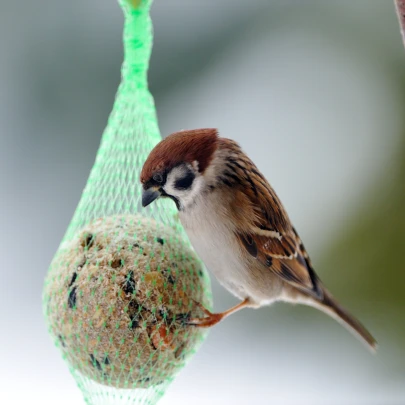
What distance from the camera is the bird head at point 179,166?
188cm

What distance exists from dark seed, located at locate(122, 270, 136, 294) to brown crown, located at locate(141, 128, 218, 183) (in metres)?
0.25

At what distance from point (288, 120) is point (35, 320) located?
6.11 feet

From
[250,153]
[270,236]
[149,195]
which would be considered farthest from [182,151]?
[250,153]

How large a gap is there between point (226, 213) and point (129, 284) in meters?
0.36

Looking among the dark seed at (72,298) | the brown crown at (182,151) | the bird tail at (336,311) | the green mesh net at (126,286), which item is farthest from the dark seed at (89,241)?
the bird tail at (336,311)

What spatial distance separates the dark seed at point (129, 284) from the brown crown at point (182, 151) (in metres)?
0.25

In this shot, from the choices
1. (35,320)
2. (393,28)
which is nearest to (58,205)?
(35,320)

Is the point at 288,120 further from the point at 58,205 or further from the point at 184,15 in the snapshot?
the point at 58,205

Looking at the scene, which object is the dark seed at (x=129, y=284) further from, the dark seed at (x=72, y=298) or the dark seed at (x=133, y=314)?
the dark seed at (x=72, y=298)

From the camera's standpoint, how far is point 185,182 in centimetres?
199

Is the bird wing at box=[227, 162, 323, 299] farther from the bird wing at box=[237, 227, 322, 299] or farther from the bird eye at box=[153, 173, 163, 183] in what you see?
the bird eye at box=[153, 173, 163, 183]

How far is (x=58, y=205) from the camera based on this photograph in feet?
12.3

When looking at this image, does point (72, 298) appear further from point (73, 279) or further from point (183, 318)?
point (183, 318)

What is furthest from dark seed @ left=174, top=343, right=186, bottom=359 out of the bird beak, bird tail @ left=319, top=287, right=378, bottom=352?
bird tail @ left=319, top=287, right=378, bottom=352
